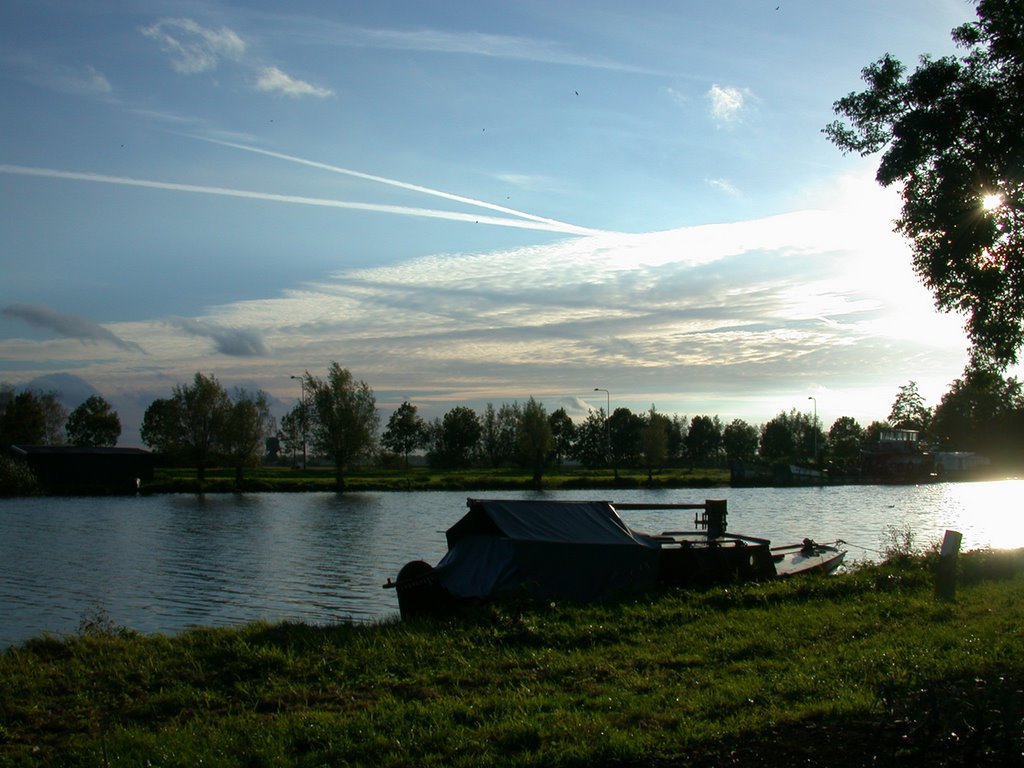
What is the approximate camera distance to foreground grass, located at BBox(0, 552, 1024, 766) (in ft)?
26.0

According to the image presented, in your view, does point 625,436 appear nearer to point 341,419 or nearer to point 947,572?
point 341,419

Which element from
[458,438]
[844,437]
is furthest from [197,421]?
[844,437]

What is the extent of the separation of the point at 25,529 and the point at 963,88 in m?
48.6

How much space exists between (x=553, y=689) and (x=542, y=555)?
8.51 meters

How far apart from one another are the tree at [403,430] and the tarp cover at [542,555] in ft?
474

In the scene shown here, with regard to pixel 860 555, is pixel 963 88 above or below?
above

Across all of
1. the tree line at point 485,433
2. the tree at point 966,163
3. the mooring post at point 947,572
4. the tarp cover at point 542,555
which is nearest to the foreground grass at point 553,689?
the mooring post at point 947,572

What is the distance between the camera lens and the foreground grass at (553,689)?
791cm

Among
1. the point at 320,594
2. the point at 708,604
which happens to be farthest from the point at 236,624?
the point at 708,604

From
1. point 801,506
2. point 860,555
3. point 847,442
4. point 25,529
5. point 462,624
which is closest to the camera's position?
point 462,624

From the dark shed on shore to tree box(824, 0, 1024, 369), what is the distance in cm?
8645

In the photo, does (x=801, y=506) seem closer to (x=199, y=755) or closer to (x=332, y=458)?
(x=332, y=458)

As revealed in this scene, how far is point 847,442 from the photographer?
16925cm

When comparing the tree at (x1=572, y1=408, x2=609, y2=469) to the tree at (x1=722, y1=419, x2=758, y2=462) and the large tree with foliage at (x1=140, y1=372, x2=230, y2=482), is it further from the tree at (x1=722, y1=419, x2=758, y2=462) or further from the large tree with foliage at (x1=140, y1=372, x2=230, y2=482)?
the large tree with foliage at (x1=140, y1=372, x2=230, y2=482)
